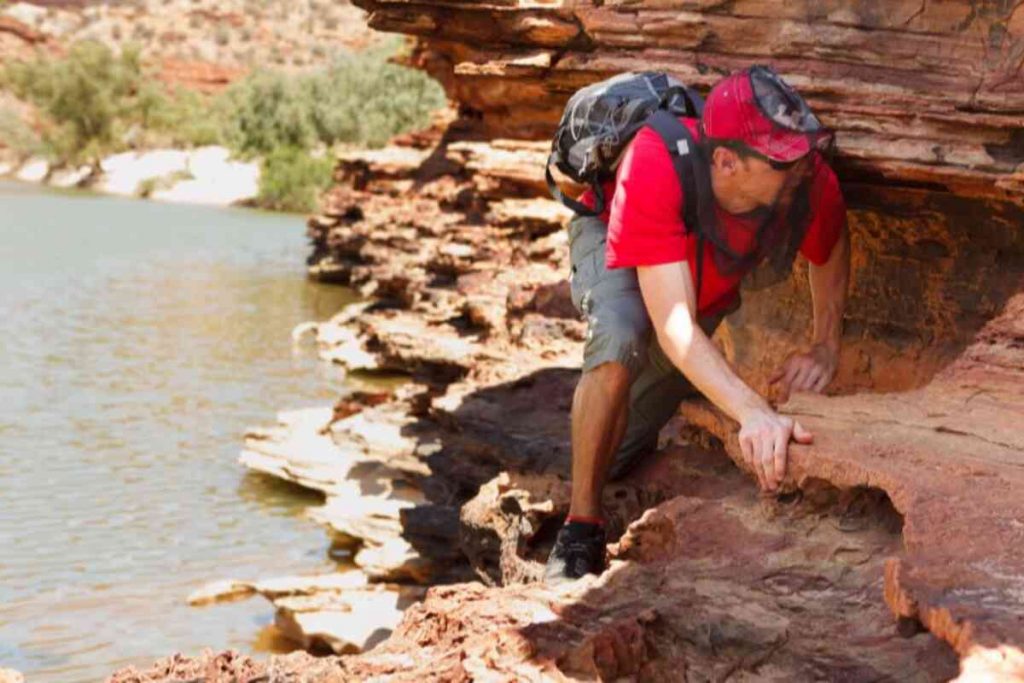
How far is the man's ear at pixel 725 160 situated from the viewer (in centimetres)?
430

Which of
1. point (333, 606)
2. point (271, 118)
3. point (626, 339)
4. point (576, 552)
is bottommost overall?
point (271, 118)

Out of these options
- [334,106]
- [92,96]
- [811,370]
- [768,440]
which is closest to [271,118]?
[334,106]

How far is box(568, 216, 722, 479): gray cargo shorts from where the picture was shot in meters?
4.26

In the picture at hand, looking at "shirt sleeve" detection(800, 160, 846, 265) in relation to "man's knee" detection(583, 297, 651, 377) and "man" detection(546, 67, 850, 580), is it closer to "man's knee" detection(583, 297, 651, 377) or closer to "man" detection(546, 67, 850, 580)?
"man" detection(546, 67, 850, 580)

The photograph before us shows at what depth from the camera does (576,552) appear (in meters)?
4.34

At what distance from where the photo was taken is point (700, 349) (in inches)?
158

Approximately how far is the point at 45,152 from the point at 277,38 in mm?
18638

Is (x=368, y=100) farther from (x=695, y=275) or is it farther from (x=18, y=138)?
(x=695, y=275)

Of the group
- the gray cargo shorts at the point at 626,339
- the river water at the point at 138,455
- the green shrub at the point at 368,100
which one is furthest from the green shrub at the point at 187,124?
the gray cargo shorts at the point at 626,339

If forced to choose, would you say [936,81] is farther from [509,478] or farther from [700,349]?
[509,478]

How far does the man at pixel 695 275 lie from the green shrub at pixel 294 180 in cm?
3507

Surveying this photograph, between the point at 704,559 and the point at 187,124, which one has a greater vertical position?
the point at 704,559

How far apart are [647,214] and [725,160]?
0.34m

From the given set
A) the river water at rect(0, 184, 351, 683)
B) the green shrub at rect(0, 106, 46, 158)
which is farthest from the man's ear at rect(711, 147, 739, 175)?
the green shrub at rect(0, 106, 46, 158)
